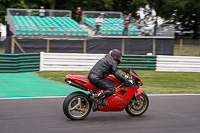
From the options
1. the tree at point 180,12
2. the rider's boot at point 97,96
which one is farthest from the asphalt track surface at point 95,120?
the tree at point 180,12

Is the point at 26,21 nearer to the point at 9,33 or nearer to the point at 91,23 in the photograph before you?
the point at 9,33

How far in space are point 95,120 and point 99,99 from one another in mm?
463

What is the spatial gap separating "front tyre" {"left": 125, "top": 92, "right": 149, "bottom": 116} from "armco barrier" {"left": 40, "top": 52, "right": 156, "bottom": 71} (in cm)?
942

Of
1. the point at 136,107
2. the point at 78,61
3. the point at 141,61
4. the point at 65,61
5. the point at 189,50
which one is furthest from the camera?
the point at 189,50

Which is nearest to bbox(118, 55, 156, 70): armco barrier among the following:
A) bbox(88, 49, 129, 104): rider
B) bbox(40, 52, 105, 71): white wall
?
bbox(40, 52, 105, 71): white wall

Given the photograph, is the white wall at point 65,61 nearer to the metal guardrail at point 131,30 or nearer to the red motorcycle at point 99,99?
the metal guardrail at point 131,30

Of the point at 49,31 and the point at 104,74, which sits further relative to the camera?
the point at 49,31

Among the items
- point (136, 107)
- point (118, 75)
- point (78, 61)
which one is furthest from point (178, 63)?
point (118, 75)

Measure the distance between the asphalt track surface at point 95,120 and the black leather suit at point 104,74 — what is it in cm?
70

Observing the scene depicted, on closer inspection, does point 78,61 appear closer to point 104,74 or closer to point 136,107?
point 136,107

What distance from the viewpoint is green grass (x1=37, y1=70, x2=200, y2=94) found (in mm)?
12109

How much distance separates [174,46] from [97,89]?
13.9 metres

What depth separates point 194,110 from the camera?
8.34 m

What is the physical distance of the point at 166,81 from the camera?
47.6 ft
